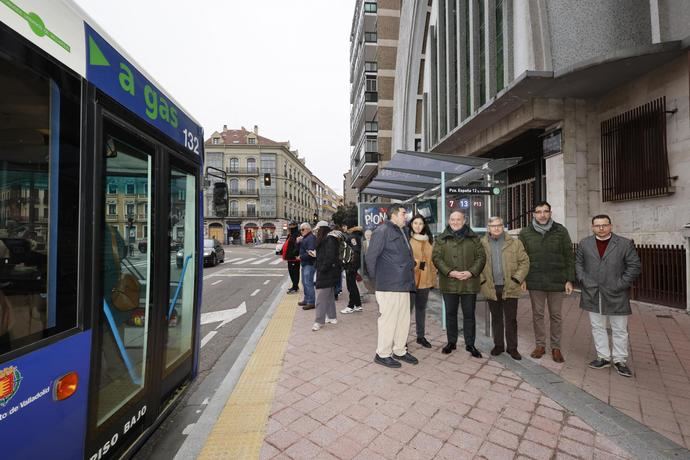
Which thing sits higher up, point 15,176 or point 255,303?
point 15,176

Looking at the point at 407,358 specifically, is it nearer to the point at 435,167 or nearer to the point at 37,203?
the point at 37,203

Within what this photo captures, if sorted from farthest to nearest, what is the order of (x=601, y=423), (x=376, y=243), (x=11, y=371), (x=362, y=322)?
(x=362, y=322)
(x=376, y=243)
(x=601, y=423)
(x=11, y=371)

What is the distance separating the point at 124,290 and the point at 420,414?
101 inches

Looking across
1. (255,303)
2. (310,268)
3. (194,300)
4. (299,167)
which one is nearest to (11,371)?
(194,300)

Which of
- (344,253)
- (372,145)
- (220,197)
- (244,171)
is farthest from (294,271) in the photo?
(244,171)

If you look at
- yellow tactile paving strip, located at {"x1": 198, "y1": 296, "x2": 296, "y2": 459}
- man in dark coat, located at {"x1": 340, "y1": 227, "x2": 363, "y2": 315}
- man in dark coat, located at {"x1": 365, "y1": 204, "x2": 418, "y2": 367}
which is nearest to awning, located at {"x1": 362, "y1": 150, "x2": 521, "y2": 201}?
man in dark coat, located at {"x1": 340, "y1": 227, "x2": 363, "y2": 315}

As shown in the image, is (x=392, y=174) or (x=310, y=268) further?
(x=392, y=174)

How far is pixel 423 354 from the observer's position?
4.41m

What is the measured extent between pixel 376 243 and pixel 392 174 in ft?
14.7

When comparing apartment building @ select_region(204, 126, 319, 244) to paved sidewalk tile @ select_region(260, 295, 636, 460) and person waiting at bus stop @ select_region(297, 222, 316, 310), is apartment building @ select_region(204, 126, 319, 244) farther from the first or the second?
paved sidewalk tile @ select_region(260, 295, 636, 460)

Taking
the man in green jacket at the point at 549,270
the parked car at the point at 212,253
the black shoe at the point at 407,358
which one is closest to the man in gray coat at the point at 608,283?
the man in green jacket at the point at 549,270

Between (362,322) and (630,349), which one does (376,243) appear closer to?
(362,322)

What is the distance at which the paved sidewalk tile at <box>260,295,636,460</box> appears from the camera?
2.48 meters

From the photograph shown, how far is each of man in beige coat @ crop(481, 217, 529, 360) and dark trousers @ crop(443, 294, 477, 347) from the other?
23cm
